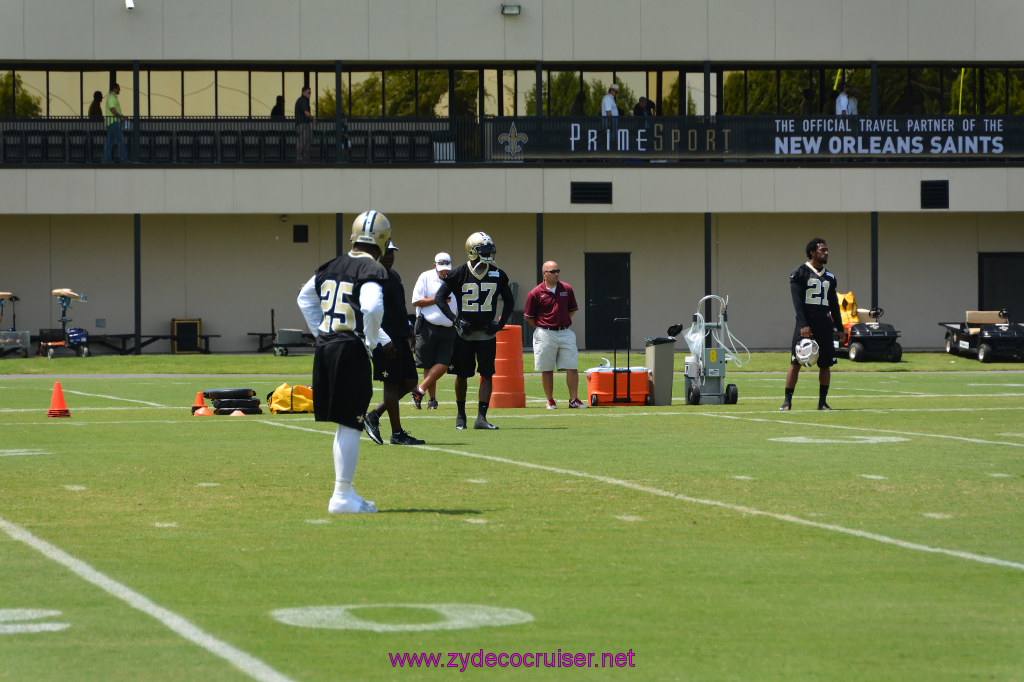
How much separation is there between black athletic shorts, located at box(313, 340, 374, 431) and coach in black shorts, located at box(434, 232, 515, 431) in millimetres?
6091

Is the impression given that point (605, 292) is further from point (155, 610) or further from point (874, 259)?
point (155, 610)

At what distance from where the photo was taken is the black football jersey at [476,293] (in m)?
15.6

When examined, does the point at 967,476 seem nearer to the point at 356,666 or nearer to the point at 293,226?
the point at 356,666

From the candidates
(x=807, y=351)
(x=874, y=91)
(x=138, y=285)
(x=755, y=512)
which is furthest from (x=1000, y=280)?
(x=755, y=512)

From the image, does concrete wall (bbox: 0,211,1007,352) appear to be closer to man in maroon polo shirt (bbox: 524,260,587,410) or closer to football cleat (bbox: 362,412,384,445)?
man in maroon polo shirt (bbox: 524,260,587,410)

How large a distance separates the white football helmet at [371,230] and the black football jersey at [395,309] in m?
2.11

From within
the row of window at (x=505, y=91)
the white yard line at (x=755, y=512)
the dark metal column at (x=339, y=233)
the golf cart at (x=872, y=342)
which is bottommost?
the white yard line at (x=755, y=512)

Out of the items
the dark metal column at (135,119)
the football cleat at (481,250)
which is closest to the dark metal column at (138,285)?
the dark metal column at (135,119)

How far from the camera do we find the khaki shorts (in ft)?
65.8

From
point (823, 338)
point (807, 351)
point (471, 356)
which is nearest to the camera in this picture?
point (471, 356)

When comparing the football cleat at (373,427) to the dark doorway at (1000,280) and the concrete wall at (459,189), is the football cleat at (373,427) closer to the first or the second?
the concrete wall at (459,189)

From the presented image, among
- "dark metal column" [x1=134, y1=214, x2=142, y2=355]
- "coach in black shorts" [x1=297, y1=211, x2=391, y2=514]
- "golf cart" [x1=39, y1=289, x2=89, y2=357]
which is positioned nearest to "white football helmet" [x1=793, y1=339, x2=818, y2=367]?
"coach in black shorts" [x1=297, y1=211, x2=391, y2=514]

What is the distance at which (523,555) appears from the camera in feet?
25.4

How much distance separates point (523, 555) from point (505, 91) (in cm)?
3544
